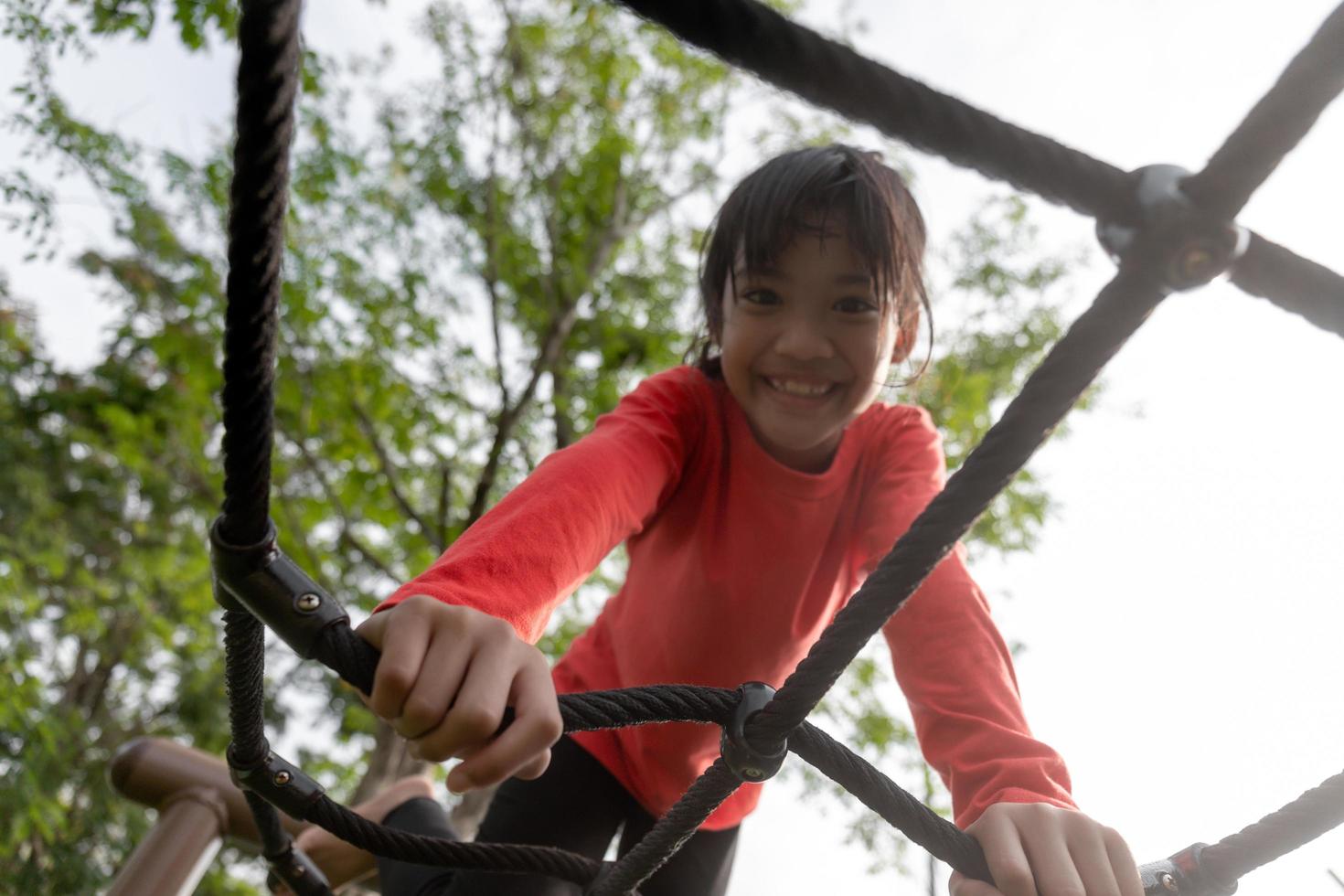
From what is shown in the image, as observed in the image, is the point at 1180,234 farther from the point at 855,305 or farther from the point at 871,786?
the point at 855,305

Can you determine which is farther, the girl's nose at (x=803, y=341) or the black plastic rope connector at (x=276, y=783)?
the girl's nose at (x=803, y=341)

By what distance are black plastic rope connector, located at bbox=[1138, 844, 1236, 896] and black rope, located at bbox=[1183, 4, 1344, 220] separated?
622 mm

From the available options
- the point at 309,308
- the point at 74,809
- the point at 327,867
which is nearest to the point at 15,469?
the point at 74,809

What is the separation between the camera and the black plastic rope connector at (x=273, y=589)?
44 centimetres

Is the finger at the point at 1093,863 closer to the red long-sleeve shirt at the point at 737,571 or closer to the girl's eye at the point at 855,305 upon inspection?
the red long-sleeve shirt at the point at 737,571

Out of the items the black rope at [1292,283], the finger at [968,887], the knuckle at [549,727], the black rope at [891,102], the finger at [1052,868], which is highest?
the black rope at [1292,283]

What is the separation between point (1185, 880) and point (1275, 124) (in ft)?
2.21

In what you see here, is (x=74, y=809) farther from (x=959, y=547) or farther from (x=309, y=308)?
(x=959, y=547)

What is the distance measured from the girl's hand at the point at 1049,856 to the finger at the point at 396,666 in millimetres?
504

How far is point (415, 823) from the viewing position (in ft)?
4.93

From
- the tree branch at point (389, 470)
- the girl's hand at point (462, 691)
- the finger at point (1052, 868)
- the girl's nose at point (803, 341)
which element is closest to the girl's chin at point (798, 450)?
the girl's nose at point (803, 341)

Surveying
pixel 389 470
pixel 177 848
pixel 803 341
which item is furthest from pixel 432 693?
pixel 389 470

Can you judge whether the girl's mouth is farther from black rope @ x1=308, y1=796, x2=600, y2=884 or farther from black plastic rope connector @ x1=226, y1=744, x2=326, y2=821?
black plastic rope connector @ x1=226, y1=744, x2=326, y2=821

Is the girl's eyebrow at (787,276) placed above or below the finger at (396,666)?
above
